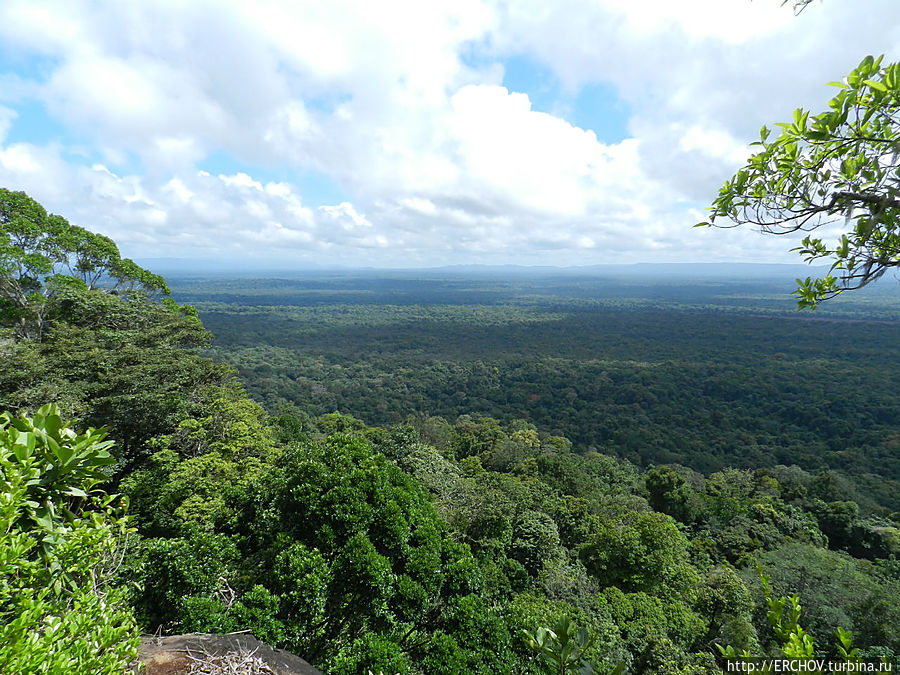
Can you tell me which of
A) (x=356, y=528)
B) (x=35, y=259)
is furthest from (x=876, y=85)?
(x=35, y=259)

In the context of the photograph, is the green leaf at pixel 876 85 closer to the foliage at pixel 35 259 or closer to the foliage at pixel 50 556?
the foliage at pixel 50 556

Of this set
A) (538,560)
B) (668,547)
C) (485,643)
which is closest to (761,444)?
(668,547)

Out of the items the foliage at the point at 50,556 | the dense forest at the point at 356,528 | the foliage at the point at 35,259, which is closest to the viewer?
the foliage at the point at 50,556

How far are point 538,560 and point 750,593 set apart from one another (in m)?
7.65

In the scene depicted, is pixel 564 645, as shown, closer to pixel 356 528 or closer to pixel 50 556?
pixel 50 556

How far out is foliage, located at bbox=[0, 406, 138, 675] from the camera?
1878 millimetres

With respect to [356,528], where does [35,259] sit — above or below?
above

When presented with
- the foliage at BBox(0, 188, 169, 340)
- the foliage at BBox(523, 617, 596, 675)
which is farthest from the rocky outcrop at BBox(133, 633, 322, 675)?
the foliage at BBox(0, 188, 169, 340)

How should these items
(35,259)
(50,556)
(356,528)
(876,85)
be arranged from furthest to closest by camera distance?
(35,259) → (356,528) → (50,556) → (876,85)

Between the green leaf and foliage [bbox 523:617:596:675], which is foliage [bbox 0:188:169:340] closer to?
foliage [bbox 523:617:596:675]

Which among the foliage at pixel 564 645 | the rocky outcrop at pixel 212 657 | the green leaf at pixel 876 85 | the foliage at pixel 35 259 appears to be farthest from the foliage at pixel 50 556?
the foliage at pixel 35 259

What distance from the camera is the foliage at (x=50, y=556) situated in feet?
6.16

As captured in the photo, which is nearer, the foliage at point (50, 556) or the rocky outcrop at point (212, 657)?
the foliage at point (50, 556)

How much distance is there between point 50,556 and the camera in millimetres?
2240
